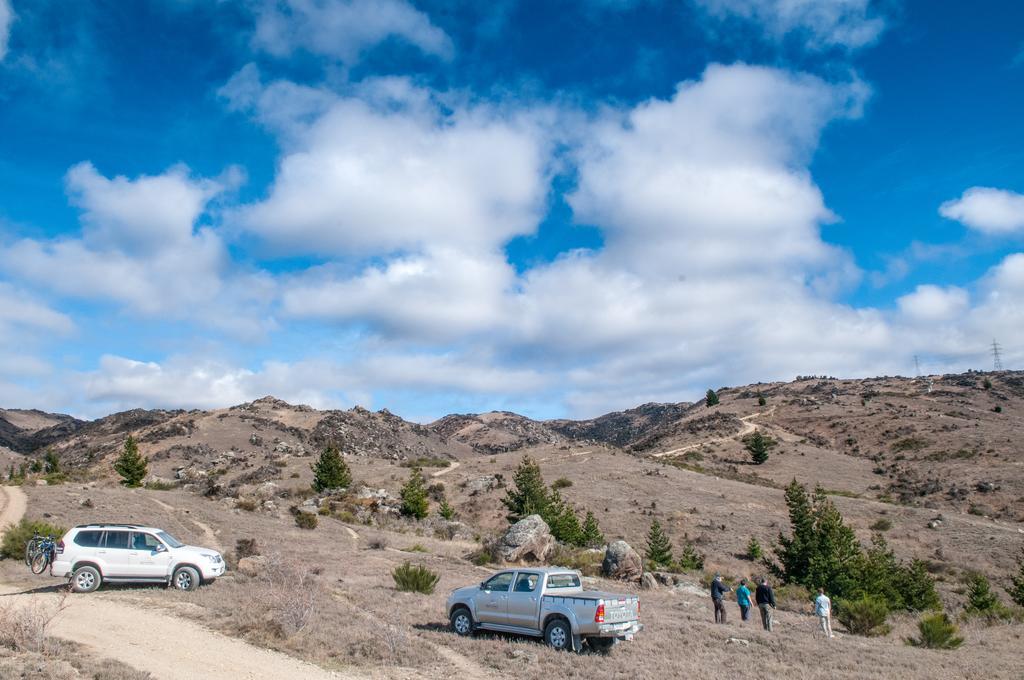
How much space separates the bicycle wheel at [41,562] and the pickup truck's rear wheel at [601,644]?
1689 cm

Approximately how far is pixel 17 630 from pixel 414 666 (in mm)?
7154

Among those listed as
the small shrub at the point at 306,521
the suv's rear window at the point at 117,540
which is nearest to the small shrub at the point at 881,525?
the small shrub at the point at 306,521

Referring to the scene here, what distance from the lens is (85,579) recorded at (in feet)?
58.3

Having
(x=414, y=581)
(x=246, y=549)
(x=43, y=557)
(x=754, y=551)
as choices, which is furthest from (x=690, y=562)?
(x=43, y=557)

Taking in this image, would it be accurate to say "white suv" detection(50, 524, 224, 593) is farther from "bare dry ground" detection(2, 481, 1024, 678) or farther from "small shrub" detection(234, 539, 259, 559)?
"small shrub" detection(234, 539, 259, 559)

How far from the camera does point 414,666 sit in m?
12.7

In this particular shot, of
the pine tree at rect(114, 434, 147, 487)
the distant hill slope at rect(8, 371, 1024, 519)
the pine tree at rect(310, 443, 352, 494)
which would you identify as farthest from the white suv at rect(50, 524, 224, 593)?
the distant hill slope at rect(8, 371, 1024, 519)

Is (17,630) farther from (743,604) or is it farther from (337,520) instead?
(337,520)

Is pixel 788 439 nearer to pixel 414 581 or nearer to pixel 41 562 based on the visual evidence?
pixel 414 581

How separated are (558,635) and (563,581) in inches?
53.3

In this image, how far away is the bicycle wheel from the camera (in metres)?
19.6

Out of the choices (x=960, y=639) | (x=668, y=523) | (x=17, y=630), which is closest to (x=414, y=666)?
(x=17, y=630)

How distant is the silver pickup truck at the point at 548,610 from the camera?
14414 millimetres

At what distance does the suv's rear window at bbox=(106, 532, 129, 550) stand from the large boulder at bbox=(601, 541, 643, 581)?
69.4ft
